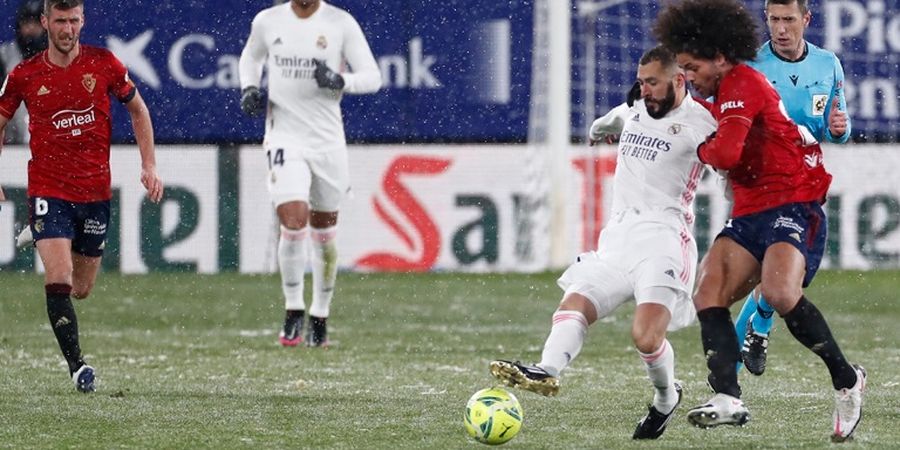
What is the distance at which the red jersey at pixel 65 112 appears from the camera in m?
8.27

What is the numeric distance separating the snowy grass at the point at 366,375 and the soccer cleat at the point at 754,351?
125 millimetres

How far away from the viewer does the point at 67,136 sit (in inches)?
328

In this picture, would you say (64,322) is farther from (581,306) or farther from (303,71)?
(303,71)

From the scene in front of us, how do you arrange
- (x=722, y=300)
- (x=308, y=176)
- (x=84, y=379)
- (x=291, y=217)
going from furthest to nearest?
1. (x=308, y=176)
2. (x=291, y=217)
3. (x=84, y=379)
4. (x=722, y=300)

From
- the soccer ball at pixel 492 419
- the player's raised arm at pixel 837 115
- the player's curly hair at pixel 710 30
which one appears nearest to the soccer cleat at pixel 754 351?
the player's raised arm at pixel 837 115

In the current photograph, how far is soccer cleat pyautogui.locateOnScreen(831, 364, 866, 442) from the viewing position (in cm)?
623

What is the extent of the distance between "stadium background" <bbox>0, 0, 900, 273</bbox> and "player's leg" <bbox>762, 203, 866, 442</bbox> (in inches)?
409

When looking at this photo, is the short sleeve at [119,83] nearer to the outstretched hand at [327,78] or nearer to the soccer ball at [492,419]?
the outstretched hand at [327,78]

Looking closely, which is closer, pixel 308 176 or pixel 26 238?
pixel 26 238

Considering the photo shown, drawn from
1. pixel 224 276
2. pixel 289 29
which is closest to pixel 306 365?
pixel 289 29

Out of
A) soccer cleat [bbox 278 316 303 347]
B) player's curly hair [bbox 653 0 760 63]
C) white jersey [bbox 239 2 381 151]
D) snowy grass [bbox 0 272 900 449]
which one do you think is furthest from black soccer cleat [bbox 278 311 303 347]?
player's curly hair [bbox 653 0 760 63]

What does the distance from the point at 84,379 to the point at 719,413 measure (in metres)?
3.28

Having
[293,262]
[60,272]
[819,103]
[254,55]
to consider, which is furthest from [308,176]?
[819,103]

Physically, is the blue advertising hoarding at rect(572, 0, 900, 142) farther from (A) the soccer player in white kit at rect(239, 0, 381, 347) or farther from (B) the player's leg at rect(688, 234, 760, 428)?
(B) the player's leg at rect(688, 234, 760, 428)
